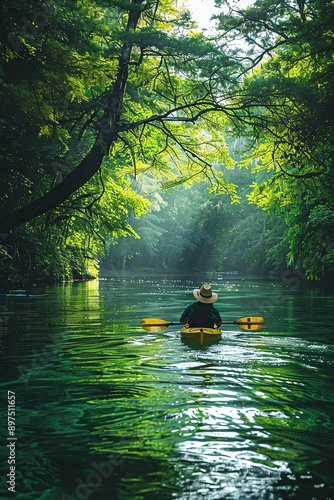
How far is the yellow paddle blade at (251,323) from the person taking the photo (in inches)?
488

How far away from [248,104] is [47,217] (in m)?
7.57

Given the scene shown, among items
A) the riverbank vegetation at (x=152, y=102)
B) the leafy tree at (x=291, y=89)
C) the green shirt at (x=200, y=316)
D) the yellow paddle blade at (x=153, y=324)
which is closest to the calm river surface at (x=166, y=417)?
the yellow paddle blade at (x=153, y=324)

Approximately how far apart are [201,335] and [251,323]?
1.82m

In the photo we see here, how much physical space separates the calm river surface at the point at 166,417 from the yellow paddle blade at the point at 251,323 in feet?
0.80

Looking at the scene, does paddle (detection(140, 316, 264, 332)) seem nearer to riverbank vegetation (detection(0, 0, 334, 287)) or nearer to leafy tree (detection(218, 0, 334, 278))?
riverbank vegetation (detection(0, 0, 334, 287))

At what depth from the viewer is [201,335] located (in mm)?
10977

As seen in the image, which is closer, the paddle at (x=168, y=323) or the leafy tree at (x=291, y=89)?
the paddle at (x=168, y=323)

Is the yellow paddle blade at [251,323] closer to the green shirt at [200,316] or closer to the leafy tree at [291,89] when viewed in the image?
the green shirt at [200,316]

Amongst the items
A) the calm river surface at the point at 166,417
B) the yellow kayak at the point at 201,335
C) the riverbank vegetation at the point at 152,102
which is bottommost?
the calm river surface at the point at 166,417

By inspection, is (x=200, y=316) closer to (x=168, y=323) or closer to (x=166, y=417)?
(x=168, y=323)

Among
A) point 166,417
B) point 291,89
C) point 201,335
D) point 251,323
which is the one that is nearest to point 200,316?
point 201,335

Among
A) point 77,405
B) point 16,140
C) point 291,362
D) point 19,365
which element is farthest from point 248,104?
point 77,405

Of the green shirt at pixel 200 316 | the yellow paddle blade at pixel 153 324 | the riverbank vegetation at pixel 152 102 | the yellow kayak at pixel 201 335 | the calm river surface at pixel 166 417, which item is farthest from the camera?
the riverbank vegetation at pixel 152 102

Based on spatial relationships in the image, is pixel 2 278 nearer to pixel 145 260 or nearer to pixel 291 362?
pixel 291 362
